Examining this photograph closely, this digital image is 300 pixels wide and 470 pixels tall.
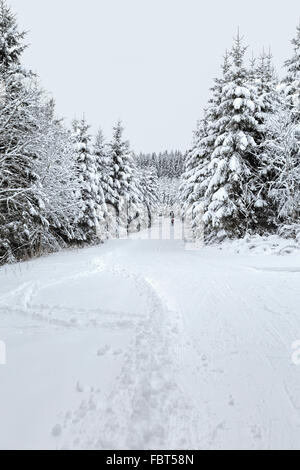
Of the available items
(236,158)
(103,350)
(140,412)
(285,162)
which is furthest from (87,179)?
(140,412)

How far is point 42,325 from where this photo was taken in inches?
166

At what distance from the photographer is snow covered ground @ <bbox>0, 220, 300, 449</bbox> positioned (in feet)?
6.88

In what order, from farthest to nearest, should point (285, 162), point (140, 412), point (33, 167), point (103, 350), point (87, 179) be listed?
point (87, 179) < point (285, 162) < point (33, 167) < point (103, 350) < point (140, 412)

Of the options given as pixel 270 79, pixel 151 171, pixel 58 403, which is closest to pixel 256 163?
pixel 270 79

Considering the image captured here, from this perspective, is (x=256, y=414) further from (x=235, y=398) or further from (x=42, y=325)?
Answer: (x=42, y=325)

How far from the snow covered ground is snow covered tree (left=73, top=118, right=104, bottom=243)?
44.5 feet

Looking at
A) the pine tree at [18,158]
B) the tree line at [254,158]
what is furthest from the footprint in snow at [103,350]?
Result: the tree line at [254,158]

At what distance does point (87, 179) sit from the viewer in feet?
66.5

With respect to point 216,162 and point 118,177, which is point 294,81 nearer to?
point 216,162

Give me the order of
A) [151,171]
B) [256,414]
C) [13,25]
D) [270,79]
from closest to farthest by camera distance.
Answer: [256,414] → [13,25] → [270,79] → [151,171]

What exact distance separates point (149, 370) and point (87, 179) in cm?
1890

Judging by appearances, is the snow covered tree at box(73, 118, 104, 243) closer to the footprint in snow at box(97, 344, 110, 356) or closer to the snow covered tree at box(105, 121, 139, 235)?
the snow covered tree at box(105, 121, 139, 235)

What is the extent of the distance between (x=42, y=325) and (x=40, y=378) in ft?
5.15

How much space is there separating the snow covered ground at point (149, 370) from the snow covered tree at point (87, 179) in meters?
13.6
